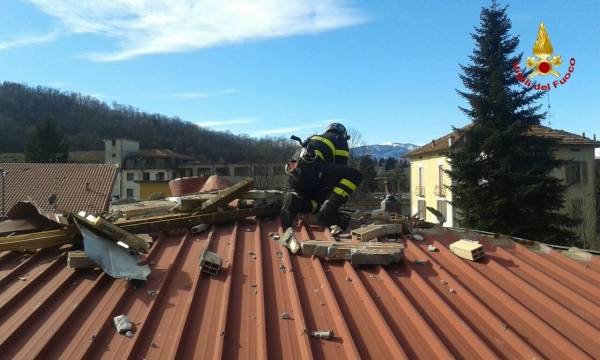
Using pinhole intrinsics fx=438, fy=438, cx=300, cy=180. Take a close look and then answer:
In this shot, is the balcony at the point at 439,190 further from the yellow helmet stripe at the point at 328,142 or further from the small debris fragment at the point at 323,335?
the small debris fragment at the point at 323,335

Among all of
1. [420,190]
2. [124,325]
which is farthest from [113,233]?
[420,190]

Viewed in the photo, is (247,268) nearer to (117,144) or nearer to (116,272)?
(116,272)

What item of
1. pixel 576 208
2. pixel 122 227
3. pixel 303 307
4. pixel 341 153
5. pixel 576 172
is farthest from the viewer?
pixel 576 172

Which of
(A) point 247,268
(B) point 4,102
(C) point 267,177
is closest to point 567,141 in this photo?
(A) point 247,268

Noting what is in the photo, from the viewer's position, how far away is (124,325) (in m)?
3.01

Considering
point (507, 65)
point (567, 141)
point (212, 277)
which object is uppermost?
point (507, 65)

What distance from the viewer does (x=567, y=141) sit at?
28.2 m

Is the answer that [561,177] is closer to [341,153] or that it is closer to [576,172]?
[576,172]

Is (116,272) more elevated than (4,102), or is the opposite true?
(4,102)

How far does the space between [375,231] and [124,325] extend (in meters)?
2.67

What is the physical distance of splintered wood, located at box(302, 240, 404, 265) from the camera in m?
4.06

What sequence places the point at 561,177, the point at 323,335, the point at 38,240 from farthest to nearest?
the point at 561,177 → the point at 38,240 → the point at 323,335

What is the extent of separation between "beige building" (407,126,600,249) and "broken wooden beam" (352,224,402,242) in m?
11.2

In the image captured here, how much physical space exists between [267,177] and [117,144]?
103ft
